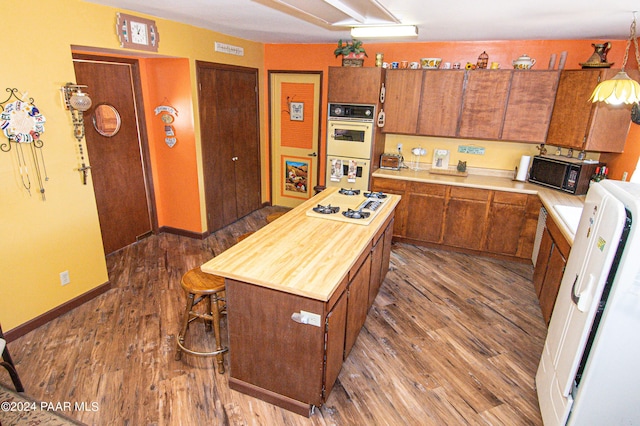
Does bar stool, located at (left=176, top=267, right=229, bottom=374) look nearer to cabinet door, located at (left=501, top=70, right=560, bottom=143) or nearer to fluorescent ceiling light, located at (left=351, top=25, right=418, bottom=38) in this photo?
fluorescent ceiling light, located at (left=351, top=25, right=418, bottom=38)

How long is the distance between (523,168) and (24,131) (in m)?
4.84

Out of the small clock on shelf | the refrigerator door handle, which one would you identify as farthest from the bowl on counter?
the refrigerator door handle

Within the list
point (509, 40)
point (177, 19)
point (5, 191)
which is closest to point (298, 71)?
point (177, 19)

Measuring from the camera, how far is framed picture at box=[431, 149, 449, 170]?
4.78 metres

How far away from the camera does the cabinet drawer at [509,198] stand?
403cm

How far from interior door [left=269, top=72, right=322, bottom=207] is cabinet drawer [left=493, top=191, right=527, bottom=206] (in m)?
2.54

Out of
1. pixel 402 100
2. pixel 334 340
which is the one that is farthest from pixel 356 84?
pixel 334 340

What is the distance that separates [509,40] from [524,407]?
3828 mm

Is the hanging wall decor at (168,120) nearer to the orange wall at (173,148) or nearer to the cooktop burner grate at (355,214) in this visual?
the orange wall at (173,148)

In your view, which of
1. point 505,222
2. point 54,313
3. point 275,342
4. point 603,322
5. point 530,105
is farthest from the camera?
point 505,222

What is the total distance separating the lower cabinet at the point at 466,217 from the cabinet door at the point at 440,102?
2.40ft

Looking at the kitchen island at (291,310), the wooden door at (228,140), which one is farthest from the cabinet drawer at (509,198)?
the wooden door at (228,140)

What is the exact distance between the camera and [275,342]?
6.78ft

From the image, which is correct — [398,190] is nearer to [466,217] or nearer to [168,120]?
[466,217]
